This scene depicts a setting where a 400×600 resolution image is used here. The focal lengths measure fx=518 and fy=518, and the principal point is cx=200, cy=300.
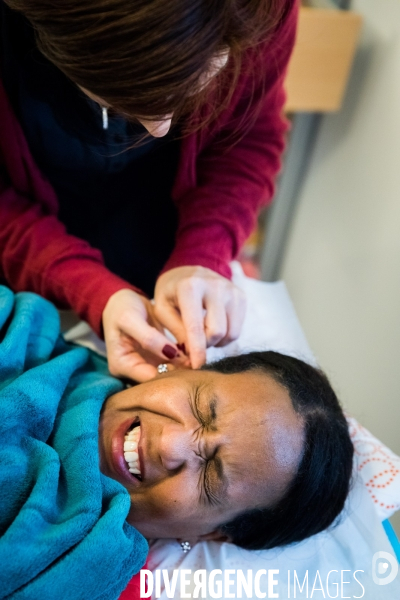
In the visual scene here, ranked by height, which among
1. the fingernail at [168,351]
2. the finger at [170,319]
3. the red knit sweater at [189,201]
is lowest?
the fingernail at [168,351]

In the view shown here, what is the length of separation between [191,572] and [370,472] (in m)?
0.43

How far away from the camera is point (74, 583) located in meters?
0.67

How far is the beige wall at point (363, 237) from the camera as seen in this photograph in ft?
4.69

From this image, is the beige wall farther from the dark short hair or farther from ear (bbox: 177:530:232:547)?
ear (bbox: 177:530:232:547)

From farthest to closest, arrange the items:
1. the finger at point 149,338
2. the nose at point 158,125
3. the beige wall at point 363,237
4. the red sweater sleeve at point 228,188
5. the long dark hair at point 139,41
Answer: the beige wall at point 363,237 → the red sweater sleeve at point 228,188 → the finger at point 149,338 → the nose at point 158,125 → the long dark hair at point 139,41

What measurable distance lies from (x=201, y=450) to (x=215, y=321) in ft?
0.76

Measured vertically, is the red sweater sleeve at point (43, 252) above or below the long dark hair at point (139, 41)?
below

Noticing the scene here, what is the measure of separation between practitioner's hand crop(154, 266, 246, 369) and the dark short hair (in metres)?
0.05

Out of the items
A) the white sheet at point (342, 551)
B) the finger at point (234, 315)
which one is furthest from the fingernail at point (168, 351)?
the white sheet at point (342, 551)

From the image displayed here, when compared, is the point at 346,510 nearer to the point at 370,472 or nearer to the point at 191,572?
the point at 370,472

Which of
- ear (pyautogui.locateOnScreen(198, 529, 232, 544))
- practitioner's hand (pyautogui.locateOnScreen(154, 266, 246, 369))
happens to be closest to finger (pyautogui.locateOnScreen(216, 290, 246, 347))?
practitioner's hand (pyautogui.locateOnScreen(154, 266, 246, 369))

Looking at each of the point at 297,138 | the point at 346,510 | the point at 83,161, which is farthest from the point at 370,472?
the point at 297,138

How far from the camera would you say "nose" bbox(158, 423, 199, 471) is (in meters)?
0.78

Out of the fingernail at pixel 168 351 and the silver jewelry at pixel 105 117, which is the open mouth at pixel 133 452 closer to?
the fingernail at pixel 168 351
